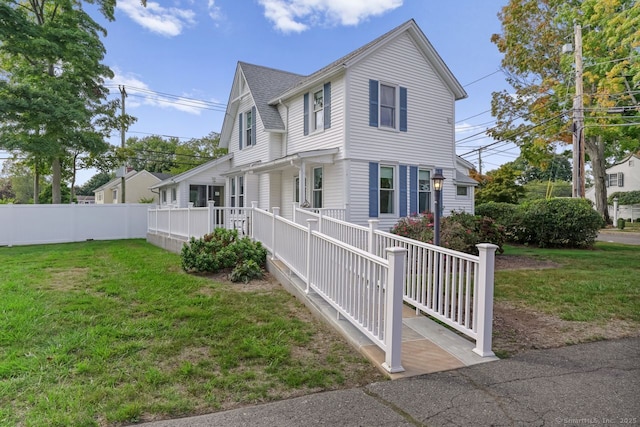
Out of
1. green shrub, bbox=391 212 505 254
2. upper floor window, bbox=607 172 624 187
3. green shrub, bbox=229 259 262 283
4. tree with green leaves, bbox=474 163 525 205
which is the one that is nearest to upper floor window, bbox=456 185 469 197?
green shrub, bbox=391 212 505 254

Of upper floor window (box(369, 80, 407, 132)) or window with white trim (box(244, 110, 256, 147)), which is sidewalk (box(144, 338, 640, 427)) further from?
window with white trim (box(244, 110, 256, 147))

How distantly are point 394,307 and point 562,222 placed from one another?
10825 millimetres

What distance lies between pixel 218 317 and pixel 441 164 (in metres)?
10.0

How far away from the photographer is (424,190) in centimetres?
1220

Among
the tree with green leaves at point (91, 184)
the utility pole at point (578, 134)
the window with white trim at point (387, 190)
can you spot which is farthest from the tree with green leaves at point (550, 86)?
the tree with green leaves at point (91, 184)

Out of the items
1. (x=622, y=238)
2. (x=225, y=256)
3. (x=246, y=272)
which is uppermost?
(x=225, y=256)

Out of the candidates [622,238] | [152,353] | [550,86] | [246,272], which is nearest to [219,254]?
[246,272]

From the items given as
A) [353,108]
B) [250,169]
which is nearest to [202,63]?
[250,169]

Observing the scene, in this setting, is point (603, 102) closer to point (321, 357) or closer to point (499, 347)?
point (499, 347)

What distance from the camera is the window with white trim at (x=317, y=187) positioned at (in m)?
11.8

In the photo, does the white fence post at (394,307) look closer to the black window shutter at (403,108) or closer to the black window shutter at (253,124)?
the black window shutter at (403,108)

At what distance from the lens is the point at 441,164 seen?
1251 centimetres

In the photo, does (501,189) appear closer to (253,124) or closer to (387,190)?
(387,190)

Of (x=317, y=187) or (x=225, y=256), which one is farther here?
(x=317, y=187)
